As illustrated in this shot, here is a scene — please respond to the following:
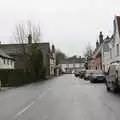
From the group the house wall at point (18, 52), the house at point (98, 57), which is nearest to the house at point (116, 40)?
the house wall at point (18, 52)

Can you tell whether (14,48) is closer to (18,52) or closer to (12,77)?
(18,52)

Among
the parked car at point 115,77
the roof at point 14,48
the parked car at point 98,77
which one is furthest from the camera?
the roof at point 14,48

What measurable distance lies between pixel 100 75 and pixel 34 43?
31.5 meters

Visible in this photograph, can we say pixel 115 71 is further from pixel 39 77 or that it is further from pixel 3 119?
pixel 39 77

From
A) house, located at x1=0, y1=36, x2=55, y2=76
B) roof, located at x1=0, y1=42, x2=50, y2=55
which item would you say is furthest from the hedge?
roof, located at x1=0, y1=42, x2=50, y2=55

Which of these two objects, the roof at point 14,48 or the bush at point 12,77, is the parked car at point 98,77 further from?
the roof at point 14,48

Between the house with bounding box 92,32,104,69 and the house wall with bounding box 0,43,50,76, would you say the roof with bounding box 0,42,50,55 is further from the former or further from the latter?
the house with bounding box 92,32,104,69

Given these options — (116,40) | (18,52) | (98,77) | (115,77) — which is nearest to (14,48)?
(18,52)

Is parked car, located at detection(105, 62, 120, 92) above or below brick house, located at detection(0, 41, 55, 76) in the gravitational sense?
below

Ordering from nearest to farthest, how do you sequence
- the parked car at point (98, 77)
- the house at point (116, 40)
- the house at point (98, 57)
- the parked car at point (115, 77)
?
the parked car at point (115, 77), the parked car at point (98, 77), the house at point (116, 40), the house at point (98, 57)

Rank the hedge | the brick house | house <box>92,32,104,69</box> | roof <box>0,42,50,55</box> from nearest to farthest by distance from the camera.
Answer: the hedge
house <box>92,32,104,69</box>
the brick house
roof <box>0,42,50,55</box>

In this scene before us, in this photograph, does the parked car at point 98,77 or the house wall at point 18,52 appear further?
the house wall at point 18,52

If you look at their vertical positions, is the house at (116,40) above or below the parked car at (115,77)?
above

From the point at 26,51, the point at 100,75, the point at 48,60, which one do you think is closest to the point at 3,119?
the point at 100,75
